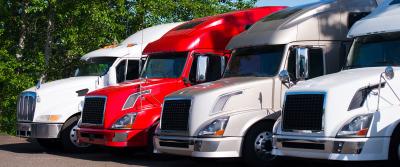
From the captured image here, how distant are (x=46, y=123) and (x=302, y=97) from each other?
763 centimetres

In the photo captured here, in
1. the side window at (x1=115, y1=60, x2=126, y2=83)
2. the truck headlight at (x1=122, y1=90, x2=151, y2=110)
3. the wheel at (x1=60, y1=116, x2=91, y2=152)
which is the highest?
the side window at (x1=115, y1=60, x2=126, y2=83)

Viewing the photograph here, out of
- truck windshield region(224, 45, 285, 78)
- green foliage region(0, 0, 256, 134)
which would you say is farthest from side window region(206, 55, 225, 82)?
green foliage region(0, 0, 256, 134)

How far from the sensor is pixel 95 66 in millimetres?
16953

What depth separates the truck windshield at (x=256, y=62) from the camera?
1223 centimetres

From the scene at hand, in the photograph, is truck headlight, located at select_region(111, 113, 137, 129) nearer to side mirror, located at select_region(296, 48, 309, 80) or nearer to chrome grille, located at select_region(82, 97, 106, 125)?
chrome grille, located at select_region(82, 97, 106, 125)

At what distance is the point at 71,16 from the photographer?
2606cm

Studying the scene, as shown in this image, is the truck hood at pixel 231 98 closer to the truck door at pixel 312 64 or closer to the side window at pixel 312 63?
the truck door at pixel 312 64

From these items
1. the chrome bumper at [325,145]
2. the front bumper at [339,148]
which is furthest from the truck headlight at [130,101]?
the front bumper at [339,148]

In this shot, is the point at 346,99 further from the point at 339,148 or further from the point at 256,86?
the point at 256,86

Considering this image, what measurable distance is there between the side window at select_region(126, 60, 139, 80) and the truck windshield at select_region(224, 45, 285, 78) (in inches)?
152

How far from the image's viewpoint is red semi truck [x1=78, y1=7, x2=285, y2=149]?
13.4 meters

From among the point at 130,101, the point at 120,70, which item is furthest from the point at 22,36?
the point at 130,101

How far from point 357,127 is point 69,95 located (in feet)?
28.0

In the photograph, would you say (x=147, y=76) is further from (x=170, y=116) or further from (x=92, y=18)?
(x=92, y=18)
